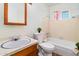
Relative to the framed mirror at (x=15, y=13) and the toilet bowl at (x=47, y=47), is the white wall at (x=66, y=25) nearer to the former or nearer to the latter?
the toilet bowl at (x=47, y=47)

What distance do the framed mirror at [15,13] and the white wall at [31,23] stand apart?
47 mm

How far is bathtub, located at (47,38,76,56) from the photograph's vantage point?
1.21m

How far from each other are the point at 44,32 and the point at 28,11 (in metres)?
0.40

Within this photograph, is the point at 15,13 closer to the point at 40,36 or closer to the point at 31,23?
the point at 31,23

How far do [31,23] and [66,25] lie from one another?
1.76 ft

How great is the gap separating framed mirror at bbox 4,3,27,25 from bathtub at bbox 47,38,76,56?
0.53 m

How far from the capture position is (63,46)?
4.18ft

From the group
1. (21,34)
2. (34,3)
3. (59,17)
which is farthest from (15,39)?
(59,17)

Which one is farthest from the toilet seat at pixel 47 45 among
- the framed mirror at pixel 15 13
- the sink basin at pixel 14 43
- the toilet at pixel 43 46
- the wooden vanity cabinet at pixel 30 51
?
the framed mirror at pixel 15 13

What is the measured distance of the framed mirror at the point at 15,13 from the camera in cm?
115

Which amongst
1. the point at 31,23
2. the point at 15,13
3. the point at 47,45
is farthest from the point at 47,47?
the point at 15,13

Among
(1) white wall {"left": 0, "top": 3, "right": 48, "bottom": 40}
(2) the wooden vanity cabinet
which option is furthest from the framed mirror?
(2) the wooden vanity cabinet

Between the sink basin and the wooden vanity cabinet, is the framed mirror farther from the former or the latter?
the wooden vanity cabinet

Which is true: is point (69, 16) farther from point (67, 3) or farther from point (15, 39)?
point (15, 39)
